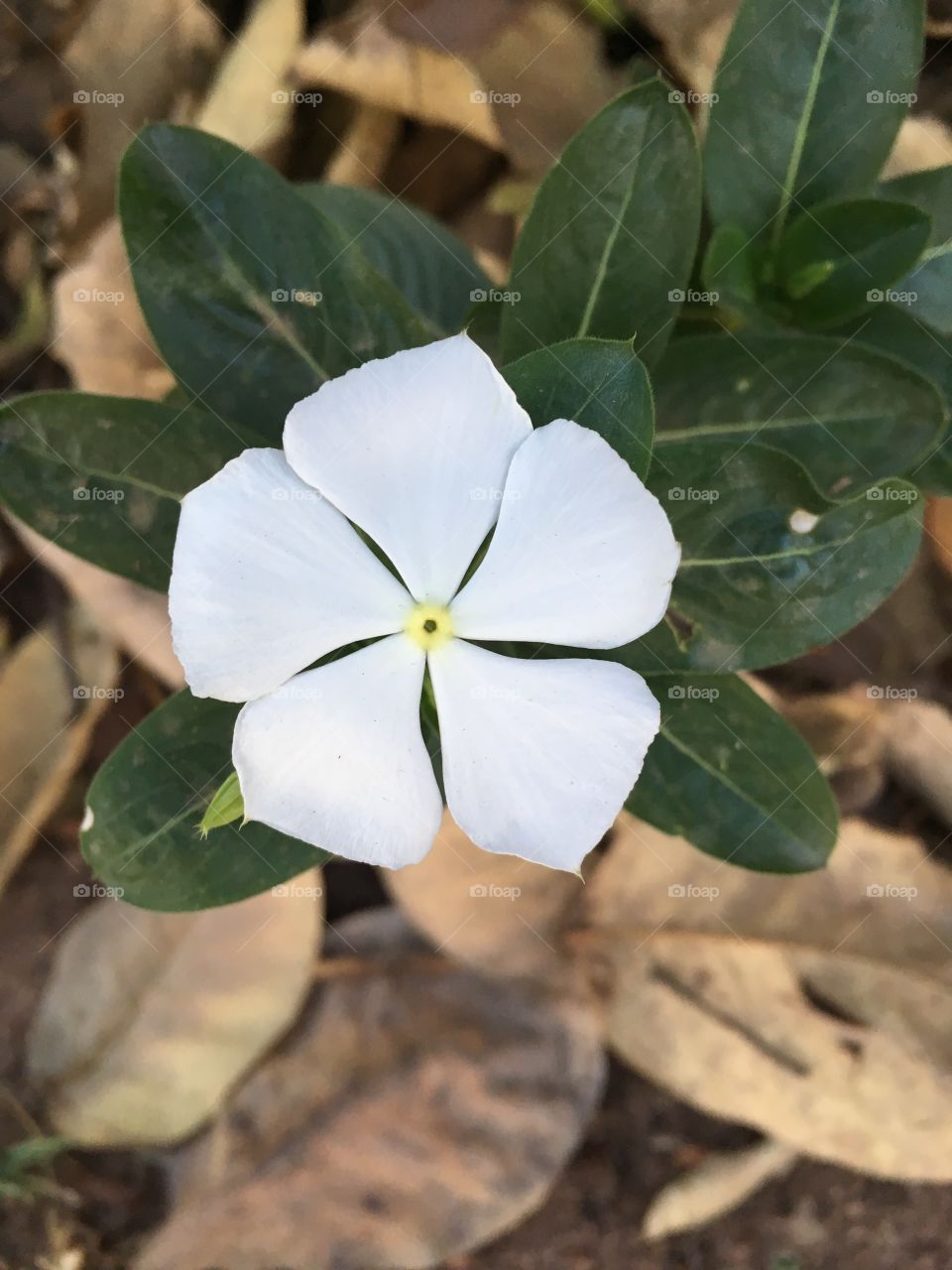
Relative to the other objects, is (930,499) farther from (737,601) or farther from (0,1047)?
(0,1047)

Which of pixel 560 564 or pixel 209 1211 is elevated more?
Result: pixel 560 564

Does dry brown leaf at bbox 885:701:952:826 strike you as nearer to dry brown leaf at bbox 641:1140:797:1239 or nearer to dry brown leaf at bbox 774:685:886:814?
dry brown leaf at bbox 774:685:886:814

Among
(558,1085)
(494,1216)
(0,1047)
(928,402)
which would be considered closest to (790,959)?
(558,1085)

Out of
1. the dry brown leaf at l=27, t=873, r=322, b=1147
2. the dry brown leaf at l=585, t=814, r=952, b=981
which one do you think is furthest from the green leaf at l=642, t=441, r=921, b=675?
the dry brown leaf at l=27, t=873, r=322, b=1147

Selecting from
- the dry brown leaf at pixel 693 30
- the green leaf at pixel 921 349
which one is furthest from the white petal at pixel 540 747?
the dry brown leaf at pixel 693 30

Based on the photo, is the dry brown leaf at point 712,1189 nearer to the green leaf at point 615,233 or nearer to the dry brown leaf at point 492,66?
the green leaf at point 615,233

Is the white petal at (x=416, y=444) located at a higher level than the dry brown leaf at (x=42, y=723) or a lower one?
higher
